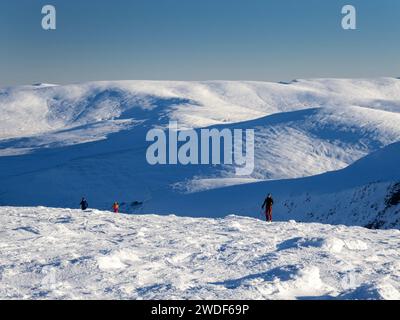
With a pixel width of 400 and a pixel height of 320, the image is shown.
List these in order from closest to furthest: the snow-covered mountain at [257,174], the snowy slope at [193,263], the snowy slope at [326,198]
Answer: the snowy slope at [193,263]
the snowy slope at [326,198]
the snow-covered mountain at [257,174]

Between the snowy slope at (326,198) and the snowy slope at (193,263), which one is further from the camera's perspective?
the snowy slope at (326,198)

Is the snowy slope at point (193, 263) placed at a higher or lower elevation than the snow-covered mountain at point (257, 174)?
higher

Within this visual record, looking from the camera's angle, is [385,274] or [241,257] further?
[241,257]

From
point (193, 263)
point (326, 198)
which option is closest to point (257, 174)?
point (326, 198)

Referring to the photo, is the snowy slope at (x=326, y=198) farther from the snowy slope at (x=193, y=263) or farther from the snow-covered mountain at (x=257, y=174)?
the snowy slope at (x=193, y=263)

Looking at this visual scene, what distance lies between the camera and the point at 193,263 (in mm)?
11797

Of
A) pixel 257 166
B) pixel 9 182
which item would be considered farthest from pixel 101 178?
pixel 257 166

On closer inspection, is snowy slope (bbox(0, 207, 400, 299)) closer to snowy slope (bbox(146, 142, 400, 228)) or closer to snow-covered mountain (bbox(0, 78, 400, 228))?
snowy slope (bbox(146, 142, 400, 228))

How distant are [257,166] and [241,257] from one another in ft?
151

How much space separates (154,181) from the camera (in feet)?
186

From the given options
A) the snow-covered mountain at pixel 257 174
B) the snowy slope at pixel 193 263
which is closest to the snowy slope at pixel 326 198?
the snow-covered mountain at pixel 257 174

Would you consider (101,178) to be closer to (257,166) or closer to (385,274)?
(257,166)

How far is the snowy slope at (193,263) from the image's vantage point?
9.37m
